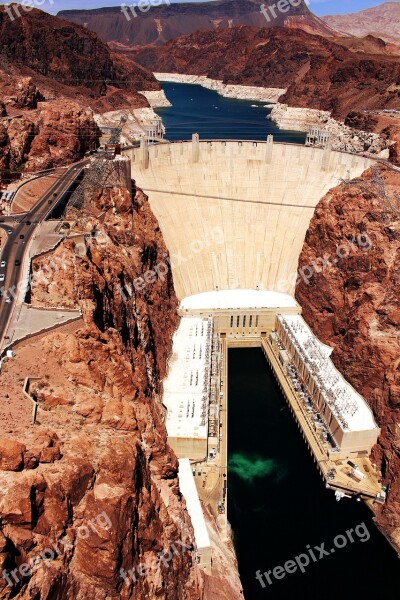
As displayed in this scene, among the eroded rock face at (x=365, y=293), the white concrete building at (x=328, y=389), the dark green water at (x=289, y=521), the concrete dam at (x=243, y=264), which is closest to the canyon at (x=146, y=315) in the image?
the eroded rock face at (x=365, y=293)

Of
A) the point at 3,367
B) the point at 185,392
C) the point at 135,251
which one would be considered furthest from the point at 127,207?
the point at 3,367

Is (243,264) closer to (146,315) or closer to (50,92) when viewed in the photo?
(146,315)

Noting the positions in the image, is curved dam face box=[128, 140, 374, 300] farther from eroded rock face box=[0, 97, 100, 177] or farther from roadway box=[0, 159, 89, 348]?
roadway box=[0, 159, 89, 348]

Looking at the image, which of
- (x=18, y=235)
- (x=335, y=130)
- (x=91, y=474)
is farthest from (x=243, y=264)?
(x=335, y=130)

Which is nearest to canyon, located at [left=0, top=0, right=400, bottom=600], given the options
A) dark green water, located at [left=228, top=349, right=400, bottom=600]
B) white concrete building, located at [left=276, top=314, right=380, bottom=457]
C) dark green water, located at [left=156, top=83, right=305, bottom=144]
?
white concrete building, located at [left=276, top=314, right=380, bottom=457]

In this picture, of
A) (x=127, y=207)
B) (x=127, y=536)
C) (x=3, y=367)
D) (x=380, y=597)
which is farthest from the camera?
(x=127, y=207)

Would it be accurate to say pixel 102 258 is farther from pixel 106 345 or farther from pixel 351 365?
pixel 351 365

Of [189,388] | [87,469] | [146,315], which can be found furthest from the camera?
[189,388]
